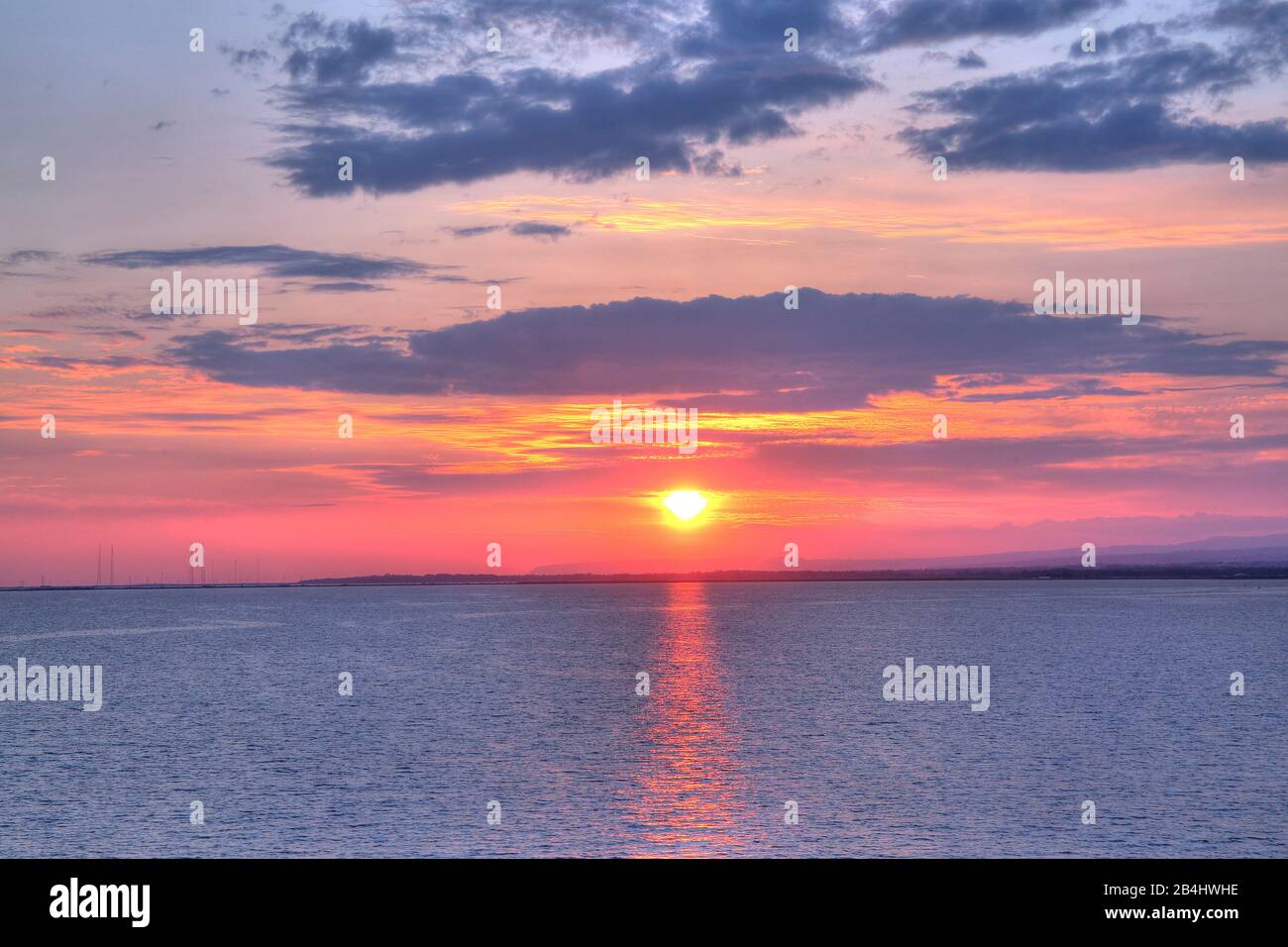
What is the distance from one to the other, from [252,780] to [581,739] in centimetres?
1994

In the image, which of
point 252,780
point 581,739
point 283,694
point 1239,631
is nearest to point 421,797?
point 252,780

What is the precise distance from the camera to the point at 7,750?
72.7 m

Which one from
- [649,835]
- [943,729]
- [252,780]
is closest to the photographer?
[649,835]

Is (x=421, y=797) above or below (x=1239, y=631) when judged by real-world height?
above

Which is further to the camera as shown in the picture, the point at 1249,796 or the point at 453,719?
the point at 453,719

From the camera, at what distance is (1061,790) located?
55750mm
